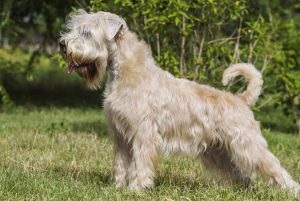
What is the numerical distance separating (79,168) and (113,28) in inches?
75.9

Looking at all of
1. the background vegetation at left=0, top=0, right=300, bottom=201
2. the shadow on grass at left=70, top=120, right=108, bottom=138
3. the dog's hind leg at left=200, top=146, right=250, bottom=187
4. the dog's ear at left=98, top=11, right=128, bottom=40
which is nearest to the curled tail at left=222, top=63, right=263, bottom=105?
the dog's hind leg at left=200, top=146, right=250, bottom=187

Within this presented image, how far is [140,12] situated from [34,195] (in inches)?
160

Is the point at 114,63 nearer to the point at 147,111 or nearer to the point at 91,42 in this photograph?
the point at 91,42

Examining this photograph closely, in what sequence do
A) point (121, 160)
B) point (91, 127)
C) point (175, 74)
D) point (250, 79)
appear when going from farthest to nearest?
point (91, 127), point (175, 74), point (250, 79), point (121, 160)

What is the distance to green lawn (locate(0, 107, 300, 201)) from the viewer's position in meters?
5.94

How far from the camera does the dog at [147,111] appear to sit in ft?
20.0

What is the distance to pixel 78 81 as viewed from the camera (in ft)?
62.2

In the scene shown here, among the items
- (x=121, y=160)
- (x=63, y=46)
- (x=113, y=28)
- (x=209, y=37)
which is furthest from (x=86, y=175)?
(x=209, y=37)

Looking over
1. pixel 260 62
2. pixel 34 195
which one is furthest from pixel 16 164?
pixel 260 62

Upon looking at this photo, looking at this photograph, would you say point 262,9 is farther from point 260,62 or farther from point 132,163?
point 132,163

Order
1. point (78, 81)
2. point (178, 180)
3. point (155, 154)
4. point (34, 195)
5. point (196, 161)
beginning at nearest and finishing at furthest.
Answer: point (34, 195)
point (155, 154)
point (178, 180)
point (196, 161)
point (78, 81)

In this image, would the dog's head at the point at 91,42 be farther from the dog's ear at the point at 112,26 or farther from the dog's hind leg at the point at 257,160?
the dog's hind leg at the point at 257,160

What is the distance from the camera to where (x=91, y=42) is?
616 centimetres

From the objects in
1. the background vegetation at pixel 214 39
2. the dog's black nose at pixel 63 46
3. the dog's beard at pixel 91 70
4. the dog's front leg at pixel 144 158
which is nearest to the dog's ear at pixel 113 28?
the dog's beard at pixel 91 70
